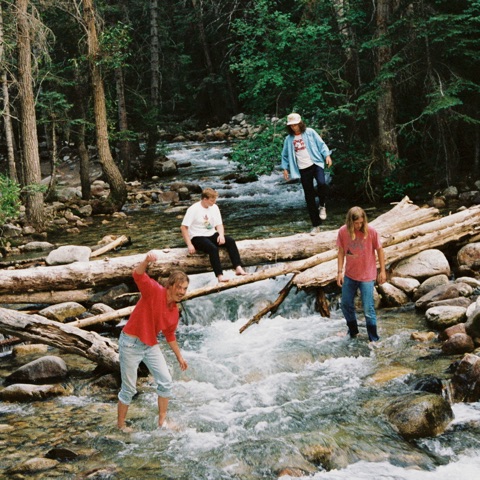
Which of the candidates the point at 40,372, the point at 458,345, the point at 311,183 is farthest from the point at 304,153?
the point at 40,372

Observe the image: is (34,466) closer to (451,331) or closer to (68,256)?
(451,331)

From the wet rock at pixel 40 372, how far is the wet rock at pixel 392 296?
16.1 ft

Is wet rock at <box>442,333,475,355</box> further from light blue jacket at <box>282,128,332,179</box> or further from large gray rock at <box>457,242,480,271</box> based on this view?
light blue jacket at <box>282,128,332,179</box>

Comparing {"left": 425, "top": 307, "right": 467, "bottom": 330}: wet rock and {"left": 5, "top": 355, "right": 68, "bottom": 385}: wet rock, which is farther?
{"left": 425, "top": 307, "right": 467, "bottom": 330}: wet rock

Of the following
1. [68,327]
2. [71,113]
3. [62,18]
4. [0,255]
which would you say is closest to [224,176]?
[71,113]

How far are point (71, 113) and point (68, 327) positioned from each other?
16.3m

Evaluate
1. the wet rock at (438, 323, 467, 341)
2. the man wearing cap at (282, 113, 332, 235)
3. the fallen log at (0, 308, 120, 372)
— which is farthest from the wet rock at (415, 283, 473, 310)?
the fallen log at (0, 308, 120, 372)

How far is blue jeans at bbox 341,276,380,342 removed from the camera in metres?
7.36

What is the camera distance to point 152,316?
5461 mm

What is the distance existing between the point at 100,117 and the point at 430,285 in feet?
43.7

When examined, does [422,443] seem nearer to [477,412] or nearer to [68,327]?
[477,412]

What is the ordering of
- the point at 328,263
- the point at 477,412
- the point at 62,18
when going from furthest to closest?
1. the point at 62,18
2. the point at 328,263
3. the point at 477,412

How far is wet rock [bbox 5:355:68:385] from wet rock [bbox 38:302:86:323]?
5.95ft

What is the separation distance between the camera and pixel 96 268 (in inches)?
370
